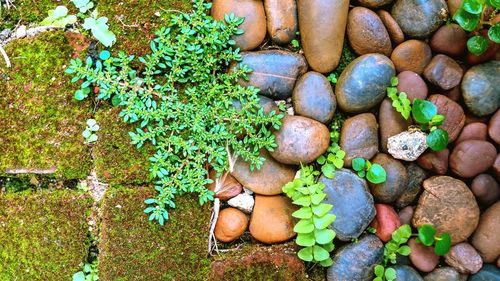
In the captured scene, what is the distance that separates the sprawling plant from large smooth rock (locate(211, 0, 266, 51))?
0.06 metres

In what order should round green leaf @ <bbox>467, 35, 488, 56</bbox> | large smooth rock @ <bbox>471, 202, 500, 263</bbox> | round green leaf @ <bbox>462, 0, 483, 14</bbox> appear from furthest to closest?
1. large smooth rock @ <bbox>471, 202, 500, 263</bbox>
2. round green leaf @ <bbox>467, 35, 488, 56</bbox>
3. round green leaf @ <bbox>462, 0, 483, 14</bbox>

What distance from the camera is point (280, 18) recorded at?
2.72m

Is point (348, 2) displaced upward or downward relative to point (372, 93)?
upward

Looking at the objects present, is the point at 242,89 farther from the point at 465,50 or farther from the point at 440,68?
the point at 465,50

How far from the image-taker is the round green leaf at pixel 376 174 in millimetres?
2650

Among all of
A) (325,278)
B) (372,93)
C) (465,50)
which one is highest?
(465,50)

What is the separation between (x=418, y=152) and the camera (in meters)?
2.70

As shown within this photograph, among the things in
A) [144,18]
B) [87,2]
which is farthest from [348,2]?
[87,2]

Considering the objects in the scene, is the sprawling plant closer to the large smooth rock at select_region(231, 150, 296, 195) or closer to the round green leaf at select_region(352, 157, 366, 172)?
the large smooth rock at select_region(231, 150, 296, 195)

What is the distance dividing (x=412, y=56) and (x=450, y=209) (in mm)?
908

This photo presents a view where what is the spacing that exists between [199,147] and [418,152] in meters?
1.25

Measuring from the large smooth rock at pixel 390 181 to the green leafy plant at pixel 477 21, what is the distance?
0.75 m

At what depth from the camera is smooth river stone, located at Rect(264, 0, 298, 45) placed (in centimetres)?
272

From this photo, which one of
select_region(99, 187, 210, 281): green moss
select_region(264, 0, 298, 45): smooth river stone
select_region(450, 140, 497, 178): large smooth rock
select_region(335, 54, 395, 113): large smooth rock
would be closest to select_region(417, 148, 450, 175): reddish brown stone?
select_region(450, 140, 497, 178): large smooth rock
